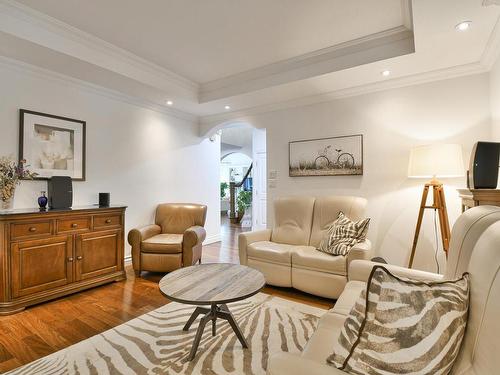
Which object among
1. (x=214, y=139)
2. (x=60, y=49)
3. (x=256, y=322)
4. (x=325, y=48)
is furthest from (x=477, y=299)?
(x=214, y=139)

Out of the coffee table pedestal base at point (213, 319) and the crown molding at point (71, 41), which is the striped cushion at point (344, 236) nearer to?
the coffee table pedestal base at point (213, 319)

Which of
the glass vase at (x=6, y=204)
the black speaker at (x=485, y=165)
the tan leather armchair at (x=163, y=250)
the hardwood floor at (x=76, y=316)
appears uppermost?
the black speaker at (x=485, y=165)

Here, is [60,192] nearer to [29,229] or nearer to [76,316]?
[29,229]

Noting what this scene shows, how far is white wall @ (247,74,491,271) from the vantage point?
3018mm

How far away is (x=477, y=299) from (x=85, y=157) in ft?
12.9

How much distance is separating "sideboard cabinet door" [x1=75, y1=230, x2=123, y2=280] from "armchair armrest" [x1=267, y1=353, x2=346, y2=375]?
2.80m

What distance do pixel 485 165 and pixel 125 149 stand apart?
4069 mm

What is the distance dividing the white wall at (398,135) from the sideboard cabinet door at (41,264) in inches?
122

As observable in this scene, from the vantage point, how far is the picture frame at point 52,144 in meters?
3.01

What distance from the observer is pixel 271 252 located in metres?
3.10

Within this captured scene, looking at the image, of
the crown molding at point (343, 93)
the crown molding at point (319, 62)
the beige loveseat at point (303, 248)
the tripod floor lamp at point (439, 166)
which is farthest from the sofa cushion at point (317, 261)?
the crown molding at point (343, 93)

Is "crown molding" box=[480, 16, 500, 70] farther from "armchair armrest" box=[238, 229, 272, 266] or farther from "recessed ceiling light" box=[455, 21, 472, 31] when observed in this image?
"armchair armrest" box=[238, 229, 272, 266]

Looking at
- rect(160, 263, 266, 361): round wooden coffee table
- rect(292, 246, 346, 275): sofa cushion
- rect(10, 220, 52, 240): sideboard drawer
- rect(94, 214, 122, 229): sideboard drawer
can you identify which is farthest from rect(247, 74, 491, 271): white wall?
rect(10, 220, 52, 240): sideboard drawer

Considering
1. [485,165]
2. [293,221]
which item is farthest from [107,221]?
[485,165]
